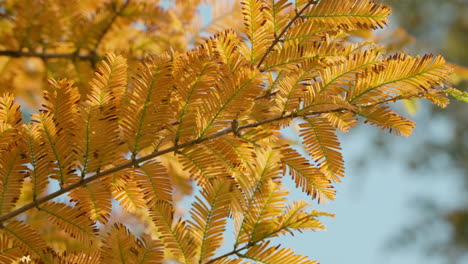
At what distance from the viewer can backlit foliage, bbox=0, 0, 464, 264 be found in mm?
680

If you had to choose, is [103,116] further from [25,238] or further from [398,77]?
Result: [398,77]

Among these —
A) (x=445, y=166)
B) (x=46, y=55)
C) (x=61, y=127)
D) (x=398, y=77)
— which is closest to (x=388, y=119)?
(x=398, y=77)

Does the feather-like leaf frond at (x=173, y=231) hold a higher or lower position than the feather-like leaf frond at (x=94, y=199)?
lower

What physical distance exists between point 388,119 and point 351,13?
0.15m

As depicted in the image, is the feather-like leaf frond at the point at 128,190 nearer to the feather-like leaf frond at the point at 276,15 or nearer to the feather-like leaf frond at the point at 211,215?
the feather-like leaf frond at the point at 211,215

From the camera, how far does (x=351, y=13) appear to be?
0.71m

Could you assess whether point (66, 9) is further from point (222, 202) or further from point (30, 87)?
point (222, 202)

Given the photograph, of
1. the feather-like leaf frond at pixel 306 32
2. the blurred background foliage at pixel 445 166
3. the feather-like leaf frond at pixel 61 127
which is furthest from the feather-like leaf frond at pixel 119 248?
the blurred background foliage at pixel 445 166

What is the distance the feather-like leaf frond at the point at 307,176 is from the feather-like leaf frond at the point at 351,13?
7.4 inches

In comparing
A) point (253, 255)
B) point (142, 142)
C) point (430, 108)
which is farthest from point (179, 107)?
point (430, 108)

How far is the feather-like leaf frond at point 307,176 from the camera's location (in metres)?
0.73

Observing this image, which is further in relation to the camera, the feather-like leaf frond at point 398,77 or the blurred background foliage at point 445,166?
the blurred background foliage at point 445,166

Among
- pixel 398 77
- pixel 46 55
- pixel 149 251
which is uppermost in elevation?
pixel 46 55

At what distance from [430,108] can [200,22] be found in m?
4.45
